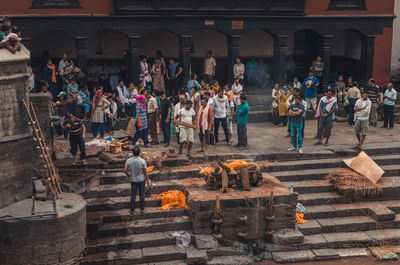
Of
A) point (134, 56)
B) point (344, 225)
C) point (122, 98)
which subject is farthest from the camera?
point (134, 56)

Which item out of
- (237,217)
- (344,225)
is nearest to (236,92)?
(344,225)

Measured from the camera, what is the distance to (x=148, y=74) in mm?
20406

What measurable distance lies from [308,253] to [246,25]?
10672 mm

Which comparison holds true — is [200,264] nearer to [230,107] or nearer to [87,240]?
[87,240]

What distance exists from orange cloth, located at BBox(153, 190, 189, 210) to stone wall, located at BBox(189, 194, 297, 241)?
2.31 ft

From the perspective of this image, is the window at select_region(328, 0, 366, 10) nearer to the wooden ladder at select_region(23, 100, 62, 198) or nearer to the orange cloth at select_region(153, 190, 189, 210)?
the orange cloth at select_region(153, 190, 189, 210)

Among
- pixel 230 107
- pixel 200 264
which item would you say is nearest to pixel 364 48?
pixel 230 107

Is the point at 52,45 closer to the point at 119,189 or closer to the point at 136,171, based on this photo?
the point at 119,189

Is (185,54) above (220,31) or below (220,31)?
below

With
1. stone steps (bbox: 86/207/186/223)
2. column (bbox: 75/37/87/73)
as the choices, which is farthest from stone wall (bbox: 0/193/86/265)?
column (bbox: 75/37/87/73)

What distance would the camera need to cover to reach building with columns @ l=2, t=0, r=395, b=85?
64.7 ft

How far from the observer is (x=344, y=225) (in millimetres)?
13625

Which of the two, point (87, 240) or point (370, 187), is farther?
point (370, 187)

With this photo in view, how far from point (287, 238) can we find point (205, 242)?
6.07ft
